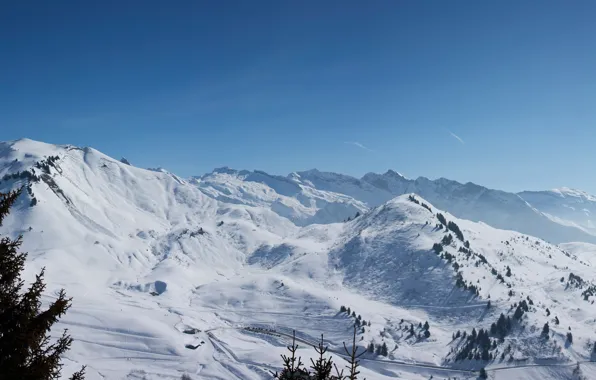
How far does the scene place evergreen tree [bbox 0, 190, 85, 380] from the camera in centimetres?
1377

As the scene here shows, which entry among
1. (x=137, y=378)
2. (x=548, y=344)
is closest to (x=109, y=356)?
(x=137, y=378)

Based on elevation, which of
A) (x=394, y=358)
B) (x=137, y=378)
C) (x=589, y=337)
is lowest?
(x=137, y=378)

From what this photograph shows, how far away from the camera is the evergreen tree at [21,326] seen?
45.2ft

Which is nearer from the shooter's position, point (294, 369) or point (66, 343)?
point (294, 369)

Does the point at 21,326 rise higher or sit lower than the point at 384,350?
lower

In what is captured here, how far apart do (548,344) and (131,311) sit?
184400 millimetres

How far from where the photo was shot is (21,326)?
45.9 ft

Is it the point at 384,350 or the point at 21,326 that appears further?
the point at 384,350

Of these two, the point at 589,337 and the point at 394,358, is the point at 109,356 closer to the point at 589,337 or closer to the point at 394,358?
the point at 394,358

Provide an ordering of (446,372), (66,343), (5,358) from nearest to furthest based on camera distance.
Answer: (5,358)
(66,343)
(446,372)

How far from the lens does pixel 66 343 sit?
15.0 metres

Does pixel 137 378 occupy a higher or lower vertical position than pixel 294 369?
lower

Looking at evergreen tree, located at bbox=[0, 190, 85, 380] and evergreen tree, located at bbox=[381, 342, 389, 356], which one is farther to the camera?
evergreen tree, located at bbox=[381, 342, 389, 356]

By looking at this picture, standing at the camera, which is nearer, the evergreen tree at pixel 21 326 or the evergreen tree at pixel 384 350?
the evergreen tree at pixel 21 326
